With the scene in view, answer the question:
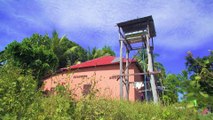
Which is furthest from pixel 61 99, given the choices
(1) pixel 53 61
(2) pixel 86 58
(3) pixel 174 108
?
(2) pixel 86 58

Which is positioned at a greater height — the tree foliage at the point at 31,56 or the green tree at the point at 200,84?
the tree foliage at the point at 31,56

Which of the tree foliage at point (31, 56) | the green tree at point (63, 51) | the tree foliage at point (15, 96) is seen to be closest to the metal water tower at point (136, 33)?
the tree foliage at point (31, 56)

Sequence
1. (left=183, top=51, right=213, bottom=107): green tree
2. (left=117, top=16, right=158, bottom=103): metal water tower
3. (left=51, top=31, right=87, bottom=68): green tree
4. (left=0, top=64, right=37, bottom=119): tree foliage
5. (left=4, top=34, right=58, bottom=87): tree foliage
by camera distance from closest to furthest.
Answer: (left=183, top=51, right=213, bottom=107): green tree → (left=0, top=64, right=37, bottom=119): tree foliage → (left=117, top=16, right=158, bottom=103): metal water tower → (left=4, top=34, right=58, bottom=87): tree foliage → (left=51, top=31, right=87, bottom=68): green tree

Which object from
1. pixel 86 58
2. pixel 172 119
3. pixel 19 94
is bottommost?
pixel 172 119

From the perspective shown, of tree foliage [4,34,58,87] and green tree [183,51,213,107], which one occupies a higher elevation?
A: tree foliage [4,34,58,87]

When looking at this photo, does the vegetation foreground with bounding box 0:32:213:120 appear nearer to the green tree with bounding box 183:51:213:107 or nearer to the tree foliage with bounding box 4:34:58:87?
the green tree with bounding box 183:51:213:107

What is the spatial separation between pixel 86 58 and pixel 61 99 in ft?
90.7

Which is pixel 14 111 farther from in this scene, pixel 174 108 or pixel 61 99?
pixel 174 108

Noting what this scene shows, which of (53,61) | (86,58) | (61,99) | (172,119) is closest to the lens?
(61,99)

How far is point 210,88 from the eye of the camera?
1096 millimetres

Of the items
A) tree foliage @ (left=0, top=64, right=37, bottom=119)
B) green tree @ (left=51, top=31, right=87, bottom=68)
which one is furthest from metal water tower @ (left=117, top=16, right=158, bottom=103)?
green tree @ (left=51, top=31, right=87, bottom=68)

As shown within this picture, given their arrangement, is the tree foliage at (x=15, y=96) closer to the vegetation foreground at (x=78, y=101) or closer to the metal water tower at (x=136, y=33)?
the vegetation foreground at (x=78, y=101)

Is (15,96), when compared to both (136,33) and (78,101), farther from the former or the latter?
(136,33)

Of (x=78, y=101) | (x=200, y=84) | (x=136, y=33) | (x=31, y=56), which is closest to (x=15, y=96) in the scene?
(x=78, y=101)
